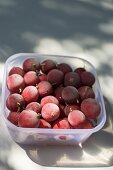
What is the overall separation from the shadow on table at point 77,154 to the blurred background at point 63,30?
15 cm

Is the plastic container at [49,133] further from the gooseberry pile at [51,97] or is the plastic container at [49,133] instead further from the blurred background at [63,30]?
the blurred background at [63,30]

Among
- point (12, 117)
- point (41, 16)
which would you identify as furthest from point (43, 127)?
point (41, 16)

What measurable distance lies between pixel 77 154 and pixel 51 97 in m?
0.15

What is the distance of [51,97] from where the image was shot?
93 cm

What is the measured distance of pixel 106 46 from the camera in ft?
4.20

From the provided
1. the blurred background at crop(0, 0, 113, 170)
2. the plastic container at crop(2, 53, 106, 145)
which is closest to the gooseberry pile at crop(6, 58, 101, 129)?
the plastic container at crop(2, 53, 106, 145)

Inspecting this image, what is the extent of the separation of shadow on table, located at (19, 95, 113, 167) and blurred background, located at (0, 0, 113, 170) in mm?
150

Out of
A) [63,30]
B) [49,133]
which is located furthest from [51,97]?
[63,30]

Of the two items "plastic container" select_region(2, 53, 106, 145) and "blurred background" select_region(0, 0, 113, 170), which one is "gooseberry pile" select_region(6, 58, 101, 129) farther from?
"blurred background" select_region(0, 0, 113, 170)

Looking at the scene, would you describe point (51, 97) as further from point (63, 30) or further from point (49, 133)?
point (63, 30)

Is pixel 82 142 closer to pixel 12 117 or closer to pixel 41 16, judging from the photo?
pixel 12 117

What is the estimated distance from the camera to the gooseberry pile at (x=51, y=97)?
89cm

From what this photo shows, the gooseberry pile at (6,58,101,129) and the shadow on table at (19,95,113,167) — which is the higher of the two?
the gooseberry pile at (6,58,101,129)

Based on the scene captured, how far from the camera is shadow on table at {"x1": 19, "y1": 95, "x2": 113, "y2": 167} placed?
2.98ft
